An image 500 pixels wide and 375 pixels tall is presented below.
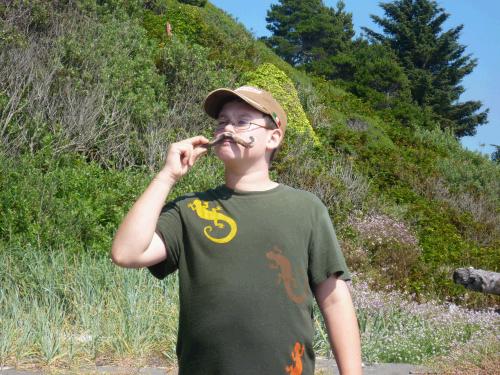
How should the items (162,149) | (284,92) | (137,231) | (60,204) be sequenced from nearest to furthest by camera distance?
(137,231)
(60,204)
(162,149)
(284,92)

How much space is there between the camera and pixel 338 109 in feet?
71.3

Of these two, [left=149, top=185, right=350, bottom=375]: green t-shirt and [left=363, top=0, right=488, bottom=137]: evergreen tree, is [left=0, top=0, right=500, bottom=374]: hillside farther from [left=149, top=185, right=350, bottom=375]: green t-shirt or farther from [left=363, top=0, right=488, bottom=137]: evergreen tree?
[left=363, top=0, right=488, bottom=137]: evergreen tree

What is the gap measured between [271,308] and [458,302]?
31.3 feet

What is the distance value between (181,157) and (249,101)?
270mm

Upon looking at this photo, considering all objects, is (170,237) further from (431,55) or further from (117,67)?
(431,55)

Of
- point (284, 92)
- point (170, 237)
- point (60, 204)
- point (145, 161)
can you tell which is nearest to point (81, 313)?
point (60, 204)

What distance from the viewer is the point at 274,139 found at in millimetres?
2396

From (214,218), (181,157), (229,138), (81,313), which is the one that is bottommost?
(81,313)

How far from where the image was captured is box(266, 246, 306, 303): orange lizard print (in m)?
2.13

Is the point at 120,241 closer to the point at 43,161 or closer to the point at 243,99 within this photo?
the point at 243,99

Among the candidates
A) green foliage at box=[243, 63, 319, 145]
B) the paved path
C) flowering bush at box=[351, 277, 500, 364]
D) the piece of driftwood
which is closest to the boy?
the paved path

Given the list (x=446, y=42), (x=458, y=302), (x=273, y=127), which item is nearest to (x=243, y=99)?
(x=273, y=127)

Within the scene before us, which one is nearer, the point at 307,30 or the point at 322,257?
the point at 322,257

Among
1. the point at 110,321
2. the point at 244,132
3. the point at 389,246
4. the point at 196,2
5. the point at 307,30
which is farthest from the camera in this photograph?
the point at 307,30
